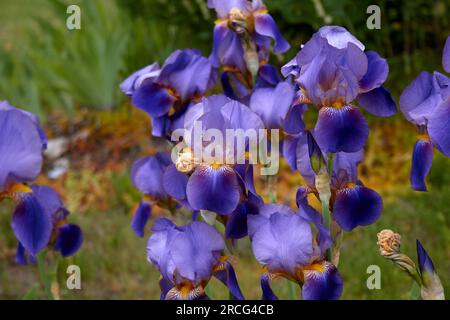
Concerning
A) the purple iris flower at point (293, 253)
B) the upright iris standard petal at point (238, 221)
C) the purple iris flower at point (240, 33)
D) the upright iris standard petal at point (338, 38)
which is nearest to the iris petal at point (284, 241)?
the purple iris flower at point (293, 253)

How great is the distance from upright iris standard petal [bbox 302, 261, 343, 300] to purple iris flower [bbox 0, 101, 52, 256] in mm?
761

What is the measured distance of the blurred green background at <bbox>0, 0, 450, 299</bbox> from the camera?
362 centimetres

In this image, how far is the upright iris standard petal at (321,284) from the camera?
5.52 feet

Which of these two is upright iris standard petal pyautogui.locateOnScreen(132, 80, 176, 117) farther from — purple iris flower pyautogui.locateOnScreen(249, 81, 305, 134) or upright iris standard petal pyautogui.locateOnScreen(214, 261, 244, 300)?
upright iris standard petal pyautogui.locateOnScreen(214, 261, 244, 300)

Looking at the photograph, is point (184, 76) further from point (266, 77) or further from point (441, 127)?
point (441, 127)

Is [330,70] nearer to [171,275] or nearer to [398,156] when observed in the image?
[171,275]

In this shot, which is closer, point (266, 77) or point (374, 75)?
point (374, 75)

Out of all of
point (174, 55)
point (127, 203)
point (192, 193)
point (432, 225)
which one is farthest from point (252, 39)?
point (127, 203)

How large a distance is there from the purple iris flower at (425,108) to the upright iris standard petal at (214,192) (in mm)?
463

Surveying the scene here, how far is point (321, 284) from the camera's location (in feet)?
5.56

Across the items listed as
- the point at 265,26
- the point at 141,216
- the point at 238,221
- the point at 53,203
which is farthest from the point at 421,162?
the point at 53,203

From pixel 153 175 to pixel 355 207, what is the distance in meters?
0.74

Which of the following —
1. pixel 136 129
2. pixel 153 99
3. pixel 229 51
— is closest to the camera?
pixel 153 99

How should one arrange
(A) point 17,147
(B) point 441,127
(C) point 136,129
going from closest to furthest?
1. (B) point 441,127
2. (A) point 17,147
3. (C) point 136,129
